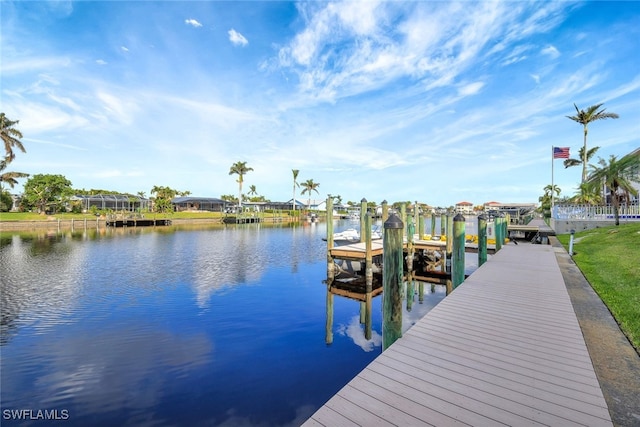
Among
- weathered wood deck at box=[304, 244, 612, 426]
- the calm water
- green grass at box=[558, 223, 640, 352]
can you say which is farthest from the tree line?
weathered wood deck at box=[304, 244, 612, 426]

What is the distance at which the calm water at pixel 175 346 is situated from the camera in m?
5.54

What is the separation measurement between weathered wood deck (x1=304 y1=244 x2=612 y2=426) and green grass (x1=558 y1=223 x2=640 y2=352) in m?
1.15

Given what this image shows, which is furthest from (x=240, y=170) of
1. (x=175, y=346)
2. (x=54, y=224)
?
(x=175, y=346)

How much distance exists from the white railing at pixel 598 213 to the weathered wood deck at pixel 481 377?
26.4m

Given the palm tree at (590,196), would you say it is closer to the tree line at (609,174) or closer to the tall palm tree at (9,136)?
the tree line at (609,174)

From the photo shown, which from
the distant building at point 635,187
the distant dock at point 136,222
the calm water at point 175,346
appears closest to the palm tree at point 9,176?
the distant dock at point 136,222

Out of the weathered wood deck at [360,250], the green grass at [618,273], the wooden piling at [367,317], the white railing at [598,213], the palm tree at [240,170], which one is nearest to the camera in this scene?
the green grass at [618,273]

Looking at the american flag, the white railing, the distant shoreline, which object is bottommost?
the distant shoreline

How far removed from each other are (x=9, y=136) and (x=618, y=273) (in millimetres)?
72202

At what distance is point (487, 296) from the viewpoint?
746 centimetres

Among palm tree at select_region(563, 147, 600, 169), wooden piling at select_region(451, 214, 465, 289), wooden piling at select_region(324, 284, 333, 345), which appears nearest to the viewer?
wooden piling at select_region(324, 284, 333, 345)

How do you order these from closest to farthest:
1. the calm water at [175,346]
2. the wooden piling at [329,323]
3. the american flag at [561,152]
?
the calm water at [175,346], the wooden piling at [329,323], the american flag at [561,152]

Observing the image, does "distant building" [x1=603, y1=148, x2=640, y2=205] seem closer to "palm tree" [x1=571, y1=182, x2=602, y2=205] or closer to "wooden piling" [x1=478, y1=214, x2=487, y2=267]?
"palm tree" [x1=571, y1=182, x2=602, y2=205]

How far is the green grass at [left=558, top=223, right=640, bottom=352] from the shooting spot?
6.47 metres
